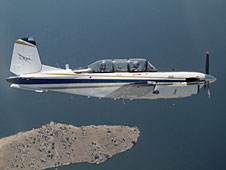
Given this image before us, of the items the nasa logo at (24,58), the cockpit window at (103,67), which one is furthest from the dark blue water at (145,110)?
the cockpit window at (103,67)

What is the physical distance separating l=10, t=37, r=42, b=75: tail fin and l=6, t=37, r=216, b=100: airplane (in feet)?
3.53

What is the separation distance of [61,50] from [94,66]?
145 m

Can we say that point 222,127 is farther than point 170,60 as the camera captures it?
No

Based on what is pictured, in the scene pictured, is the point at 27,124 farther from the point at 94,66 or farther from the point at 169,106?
the point at 94,66

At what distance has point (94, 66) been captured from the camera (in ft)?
111

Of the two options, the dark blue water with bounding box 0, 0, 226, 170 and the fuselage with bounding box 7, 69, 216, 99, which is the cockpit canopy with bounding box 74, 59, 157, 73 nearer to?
the fuselage with bounding box 7, 69, 216, 99

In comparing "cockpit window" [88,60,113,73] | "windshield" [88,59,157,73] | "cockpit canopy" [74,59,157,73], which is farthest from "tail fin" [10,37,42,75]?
"windshield" [88,59,157,73]

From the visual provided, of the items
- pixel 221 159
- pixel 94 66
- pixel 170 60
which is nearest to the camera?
pixel 94 66

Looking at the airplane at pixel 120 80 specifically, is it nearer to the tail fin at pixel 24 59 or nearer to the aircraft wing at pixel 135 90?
the aircraft wing at pixel 135 90

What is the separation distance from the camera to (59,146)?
480 feet

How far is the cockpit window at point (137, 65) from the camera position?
A: 110ft

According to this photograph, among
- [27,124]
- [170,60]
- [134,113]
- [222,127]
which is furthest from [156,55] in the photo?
[27,124]

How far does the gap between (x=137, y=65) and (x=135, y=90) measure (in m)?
2.83

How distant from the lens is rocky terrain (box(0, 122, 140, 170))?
453 ft
